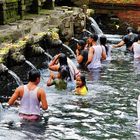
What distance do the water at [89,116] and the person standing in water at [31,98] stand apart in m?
0.24

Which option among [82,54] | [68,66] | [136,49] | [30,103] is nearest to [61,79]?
[68,66]

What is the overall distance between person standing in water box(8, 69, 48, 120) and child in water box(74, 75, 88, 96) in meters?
2.74

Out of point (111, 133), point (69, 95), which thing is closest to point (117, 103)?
point (69, 95)

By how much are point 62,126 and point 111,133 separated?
1.24 m

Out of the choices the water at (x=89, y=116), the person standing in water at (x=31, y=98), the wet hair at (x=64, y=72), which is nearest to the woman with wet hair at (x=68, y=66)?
the wet hair at (x=64, y=72)

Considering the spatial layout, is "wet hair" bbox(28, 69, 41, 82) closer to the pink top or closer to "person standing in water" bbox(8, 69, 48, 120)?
"person standing in water" bbox(8, 69, 48, 120)

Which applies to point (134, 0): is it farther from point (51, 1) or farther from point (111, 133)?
point (111, 133)

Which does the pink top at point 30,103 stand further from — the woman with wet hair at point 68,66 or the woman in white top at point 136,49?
the woman in white top at point 136,49

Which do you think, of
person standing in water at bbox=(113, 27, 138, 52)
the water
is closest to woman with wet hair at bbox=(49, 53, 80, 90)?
the water

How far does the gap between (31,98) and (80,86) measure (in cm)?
316

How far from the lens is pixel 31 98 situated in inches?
451

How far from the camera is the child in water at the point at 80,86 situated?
46.4 feet

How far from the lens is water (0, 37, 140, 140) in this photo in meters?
11.4

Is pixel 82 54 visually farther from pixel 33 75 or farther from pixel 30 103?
pixel 33 75
